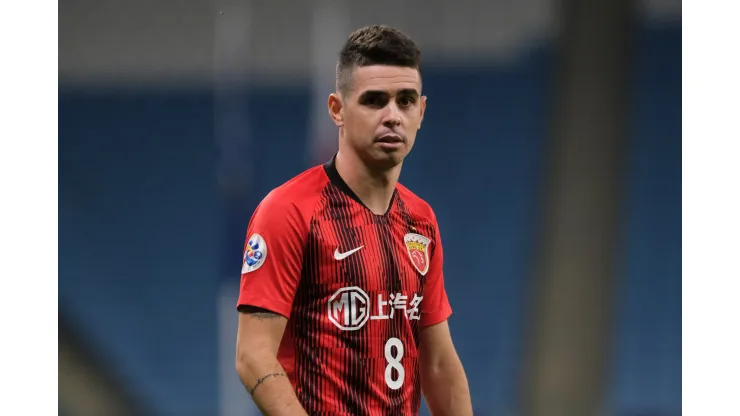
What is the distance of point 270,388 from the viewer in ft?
5.74

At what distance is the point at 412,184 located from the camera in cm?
459

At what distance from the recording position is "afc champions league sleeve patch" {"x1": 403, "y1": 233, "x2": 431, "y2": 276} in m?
2.03

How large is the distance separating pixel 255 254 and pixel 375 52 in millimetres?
507

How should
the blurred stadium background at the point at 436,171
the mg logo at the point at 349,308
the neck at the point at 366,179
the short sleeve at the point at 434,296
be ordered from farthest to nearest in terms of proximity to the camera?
the blurred stadium background at the point at 436,171 → the short sleeve at the point at 434,296 → the neck at the point at 366,179 → the mg logo at the point at 349,308

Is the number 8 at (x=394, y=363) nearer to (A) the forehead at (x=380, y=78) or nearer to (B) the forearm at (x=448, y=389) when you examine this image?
(B) the forearm at (x=448, y=389)

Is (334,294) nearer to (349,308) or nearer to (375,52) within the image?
(349,308)

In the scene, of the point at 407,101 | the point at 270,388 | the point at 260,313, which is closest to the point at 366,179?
the point at 407,101

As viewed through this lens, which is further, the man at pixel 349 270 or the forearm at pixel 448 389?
the forearm at pixel 448 389

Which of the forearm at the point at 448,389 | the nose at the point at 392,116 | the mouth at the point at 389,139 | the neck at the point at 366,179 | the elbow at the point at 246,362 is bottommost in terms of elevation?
the forearm at the point at 448,389

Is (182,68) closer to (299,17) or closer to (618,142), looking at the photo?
(299,17)

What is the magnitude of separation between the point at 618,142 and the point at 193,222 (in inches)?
87.2

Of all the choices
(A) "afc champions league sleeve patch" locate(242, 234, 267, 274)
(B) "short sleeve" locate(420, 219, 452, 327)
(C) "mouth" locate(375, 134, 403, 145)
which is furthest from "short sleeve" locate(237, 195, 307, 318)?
(B) "short sleeve" locate(420, 219, 452, 327)

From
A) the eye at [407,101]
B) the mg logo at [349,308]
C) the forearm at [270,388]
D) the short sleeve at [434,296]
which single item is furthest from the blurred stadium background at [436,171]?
the forearm at [270,388]

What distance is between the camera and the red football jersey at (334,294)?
6.02 ft
